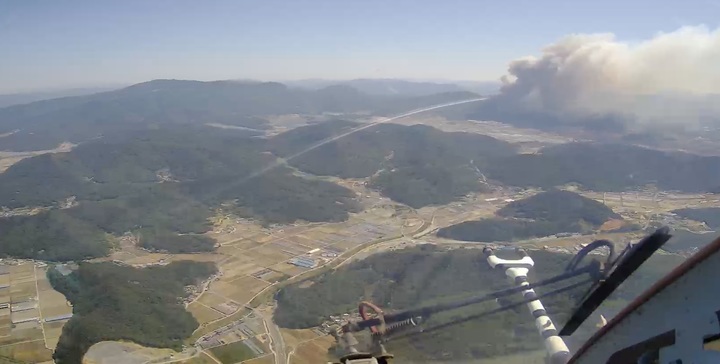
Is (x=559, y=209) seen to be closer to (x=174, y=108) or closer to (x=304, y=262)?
(x=304, y=262)

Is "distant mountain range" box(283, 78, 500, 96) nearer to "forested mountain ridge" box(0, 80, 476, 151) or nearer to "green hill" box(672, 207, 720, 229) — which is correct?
"forested mountain ridge" box(0, 80, 476, 151)

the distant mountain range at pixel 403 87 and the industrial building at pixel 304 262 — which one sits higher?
the distant mountain range at pixel 403 87

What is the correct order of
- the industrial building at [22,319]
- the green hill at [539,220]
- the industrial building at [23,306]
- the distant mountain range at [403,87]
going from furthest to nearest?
the distant mountain range at [403,87] < the green hill at [539,220] < the industrial building at [23,306] < the industrial building at [22,319]

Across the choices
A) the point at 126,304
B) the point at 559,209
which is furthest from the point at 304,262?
the point at 559,209

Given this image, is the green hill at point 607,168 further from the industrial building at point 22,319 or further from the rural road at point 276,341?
the industrial building at point 22,319

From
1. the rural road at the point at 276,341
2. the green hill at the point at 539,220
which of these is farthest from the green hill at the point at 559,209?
the rural road at the point at 276,341
